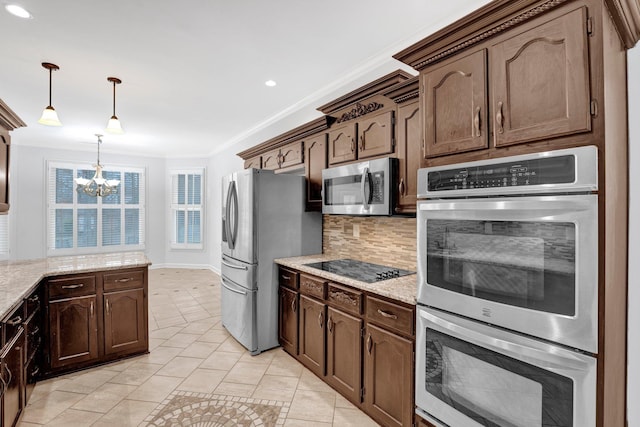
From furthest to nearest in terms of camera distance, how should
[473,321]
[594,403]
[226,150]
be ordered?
[226,150], [473,321], [594,403]

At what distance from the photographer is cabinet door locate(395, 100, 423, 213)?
2.29m

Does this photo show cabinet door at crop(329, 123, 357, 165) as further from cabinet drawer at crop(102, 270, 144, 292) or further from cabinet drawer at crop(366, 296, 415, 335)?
cabinet drawer at crop(102, 270, 144, 292)

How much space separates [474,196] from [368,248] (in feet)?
5.53

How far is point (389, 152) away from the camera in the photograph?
2500 millimetres

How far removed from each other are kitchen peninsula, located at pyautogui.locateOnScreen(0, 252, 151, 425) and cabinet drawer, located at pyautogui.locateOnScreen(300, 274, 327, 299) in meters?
1.58

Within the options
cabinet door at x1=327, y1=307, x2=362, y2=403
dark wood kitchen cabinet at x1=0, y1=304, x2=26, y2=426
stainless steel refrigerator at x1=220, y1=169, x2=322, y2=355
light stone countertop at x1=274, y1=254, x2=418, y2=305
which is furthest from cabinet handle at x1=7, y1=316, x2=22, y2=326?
cabinet door at x1=327, y1=307, x2=362, y2=403

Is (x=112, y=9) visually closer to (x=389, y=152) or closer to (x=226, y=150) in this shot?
(x=389, y=152)

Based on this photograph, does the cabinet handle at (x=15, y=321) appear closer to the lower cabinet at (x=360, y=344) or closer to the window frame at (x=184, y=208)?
the lower cabinet at (x=360, y=344)

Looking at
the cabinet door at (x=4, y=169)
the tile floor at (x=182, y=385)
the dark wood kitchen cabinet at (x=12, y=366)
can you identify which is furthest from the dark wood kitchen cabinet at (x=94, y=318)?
the cabinet door at (x=4, y=169)

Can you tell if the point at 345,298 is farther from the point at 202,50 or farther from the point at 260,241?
the point at 202,50

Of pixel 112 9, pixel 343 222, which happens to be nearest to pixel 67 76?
pixel 112 9

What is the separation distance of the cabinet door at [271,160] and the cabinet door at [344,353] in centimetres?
225

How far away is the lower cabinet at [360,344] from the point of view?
1.95 metres

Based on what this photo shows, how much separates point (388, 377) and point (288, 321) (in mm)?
1352
